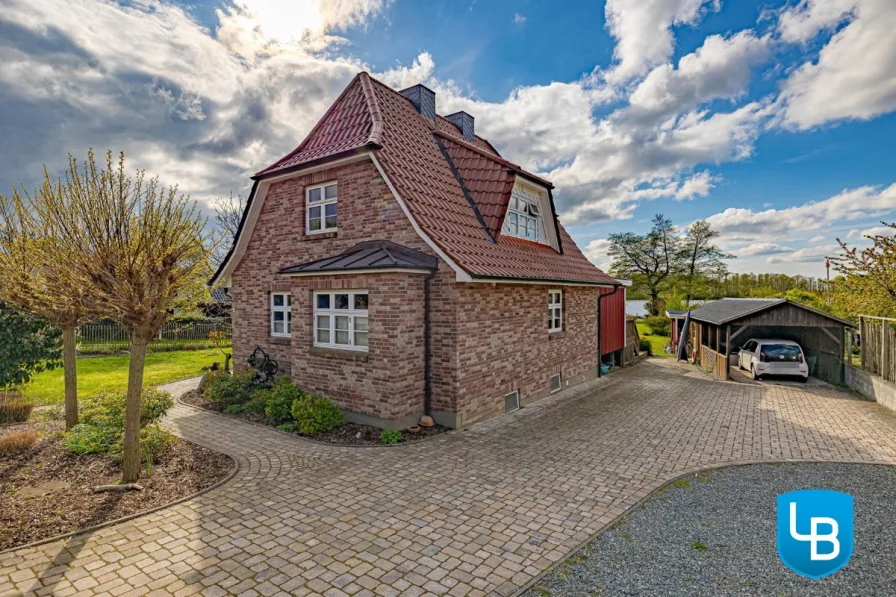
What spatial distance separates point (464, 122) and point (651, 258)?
35.7 meters

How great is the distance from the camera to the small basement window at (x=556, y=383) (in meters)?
12.9

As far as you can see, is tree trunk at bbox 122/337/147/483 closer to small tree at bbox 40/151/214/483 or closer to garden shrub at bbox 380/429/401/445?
small tree at bbox 40/151/214/483

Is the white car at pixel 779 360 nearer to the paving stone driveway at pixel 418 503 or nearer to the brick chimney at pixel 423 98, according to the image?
the paving stone driveway at pixel 418 503

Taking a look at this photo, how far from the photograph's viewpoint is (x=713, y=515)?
5582 millimetres

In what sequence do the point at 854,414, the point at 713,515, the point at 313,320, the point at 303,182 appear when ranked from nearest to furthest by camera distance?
the point at 713,515 < the point at 313,320 < the point at 854,414 < the point at 303,182

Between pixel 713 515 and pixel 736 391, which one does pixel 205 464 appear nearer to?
pixel 713 515

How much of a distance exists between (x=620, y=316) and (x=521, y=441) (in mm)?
11656

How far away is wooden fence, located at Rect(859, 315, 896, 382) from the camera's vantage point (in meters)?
11.5

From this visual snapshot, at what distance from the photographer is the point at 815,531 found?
536cm

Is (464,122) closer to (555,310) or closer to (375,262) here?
(555,310)

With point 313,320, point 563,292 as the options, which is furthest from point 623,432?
point 313,320

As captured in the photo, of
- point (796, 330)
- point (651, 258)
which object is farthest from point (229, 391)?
point (651, 258)

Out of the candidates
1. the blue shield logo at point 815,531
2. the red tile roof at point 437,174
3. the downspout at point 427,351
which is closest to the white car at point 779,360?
the red tile roof at point 437,174

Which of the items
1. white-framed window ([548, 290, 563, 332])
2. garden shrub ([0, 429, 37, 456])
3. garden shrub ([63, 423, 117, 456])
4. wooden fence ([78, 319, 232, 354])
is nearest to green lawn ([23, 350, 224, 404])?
wooden fence ([78, 319, 232, 354])
